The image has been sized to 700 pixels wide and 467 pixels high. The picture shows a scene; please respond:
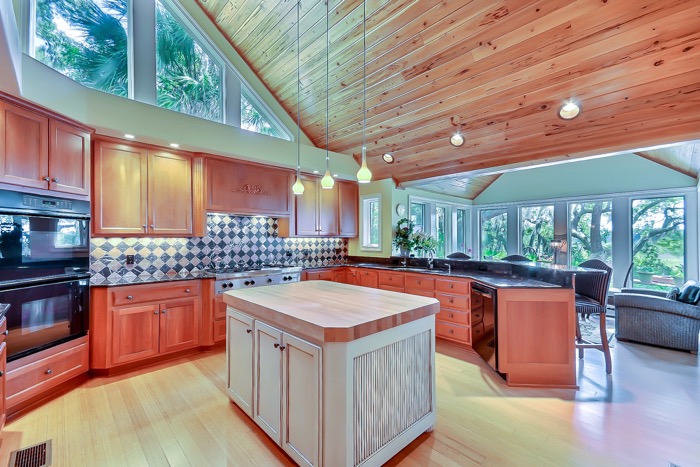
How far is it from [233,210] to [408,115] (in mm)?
2581

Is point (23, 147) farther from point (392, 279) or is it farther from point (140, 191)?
point (392, 279)

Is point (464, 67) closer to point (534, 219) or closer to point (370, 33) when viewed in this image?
point (370, 33)

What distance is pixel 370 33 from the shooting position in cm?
299

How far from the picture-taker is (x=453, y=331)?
3703 millimetres

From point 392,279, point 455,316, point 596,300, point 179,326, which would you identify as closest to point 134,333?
point 179,326

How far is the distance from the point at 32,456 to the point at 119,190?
89.3 inches

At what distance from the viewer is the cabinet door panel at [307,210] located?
461 cm

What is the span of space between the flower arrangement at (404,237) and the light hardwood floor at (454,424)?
7.39 ft

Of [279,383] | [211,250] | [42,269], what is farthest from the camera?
[211,250]

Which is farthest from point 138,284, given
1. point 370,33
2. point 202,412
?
point 370,33

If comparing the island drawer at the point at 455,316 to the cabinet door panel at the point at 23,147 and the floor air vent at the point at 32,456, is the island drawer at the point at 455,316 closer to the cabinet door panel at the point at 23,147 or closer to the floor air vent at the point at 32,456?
the floor air vent at the point at 32,456

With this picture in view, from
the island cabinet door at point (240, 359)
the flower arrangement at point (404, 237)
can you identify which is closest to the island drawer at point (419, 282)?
the flower arrangement at point (404, 237)

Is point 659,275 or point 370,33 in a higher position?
point 370,33

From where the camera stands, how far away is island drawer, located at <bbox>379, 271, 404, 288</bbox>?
4.36 meters
